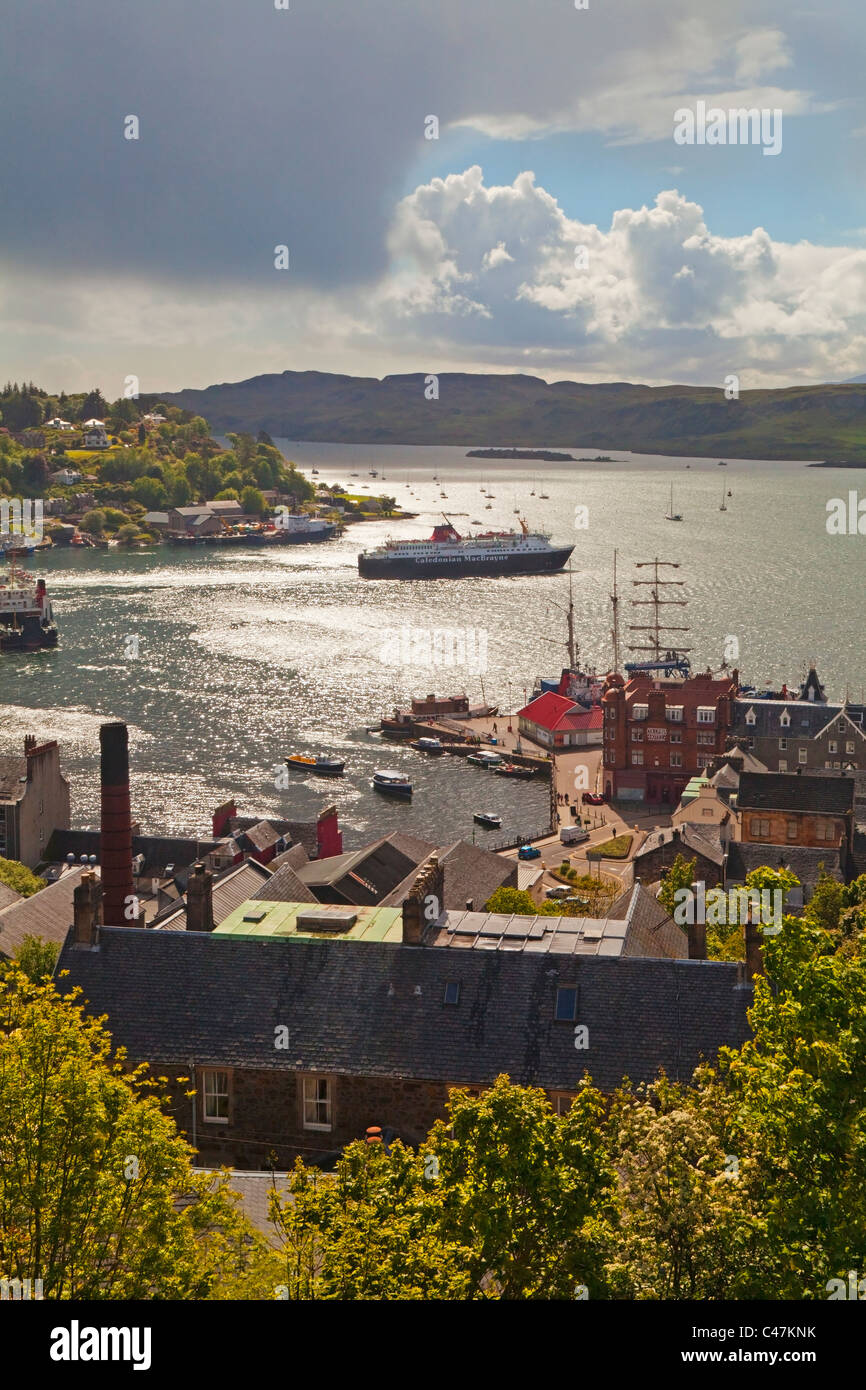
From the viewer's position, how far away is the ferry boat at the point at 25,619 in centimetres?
16975

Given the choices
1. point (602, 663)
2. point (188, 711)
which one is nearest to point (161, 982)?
point (188, 711)

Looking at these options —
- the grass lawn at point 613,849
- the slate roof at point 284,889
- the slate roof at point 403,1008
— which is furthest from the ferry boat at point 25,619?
the slate roof at point 403,1008

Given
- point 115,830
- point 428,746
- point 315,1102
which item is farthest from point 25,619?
point 315,1102

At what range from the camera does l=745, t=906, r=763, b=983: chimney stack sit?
111 ft

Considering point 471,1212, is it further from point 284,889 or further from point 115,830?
point 115,830

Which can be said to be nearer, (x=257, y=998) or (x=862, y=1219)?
(x=862, y=1219)

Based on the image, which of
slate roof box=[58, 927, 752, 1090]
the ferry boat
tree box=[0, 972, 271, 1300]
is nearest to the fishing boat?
the ferry boat

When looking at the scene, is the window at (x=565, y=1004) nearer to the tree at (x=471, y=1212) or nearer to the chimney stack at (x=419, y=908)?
the chimney stack at (x=419, y=908)

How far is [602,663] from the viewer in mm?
156500

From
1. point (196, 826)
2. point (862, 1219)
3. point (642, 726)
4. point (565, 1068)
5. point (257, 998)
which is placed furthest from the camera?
point (642, 726)

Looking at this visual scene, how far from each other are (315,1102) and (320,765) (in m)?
A: 77.7

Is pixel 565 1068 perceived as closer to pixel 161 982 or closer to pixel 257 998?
pixel 257 998

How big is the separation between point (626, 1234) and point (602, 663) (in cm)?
13836

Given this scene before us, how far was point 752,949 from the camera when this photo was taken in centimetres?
3419
